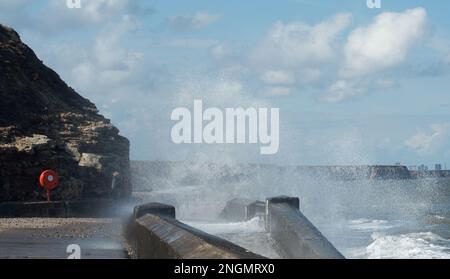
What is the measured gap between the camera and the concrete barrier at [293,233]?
9.98m

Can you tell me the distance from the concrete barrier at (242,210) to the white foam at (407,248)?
10.5ft

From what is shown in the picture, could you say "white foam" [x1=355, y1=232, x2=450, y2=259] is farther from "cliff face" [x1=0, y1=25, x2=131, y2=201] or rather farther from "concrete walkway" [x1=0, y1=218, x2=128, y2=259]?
"cliff face" [x1=0, y1=25, x2=131, y2=201]

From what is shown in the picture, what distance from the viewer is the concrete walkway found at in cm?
998

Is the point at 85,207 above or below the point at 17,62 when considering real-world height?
below

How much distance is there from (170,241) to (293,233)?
12.7 ft

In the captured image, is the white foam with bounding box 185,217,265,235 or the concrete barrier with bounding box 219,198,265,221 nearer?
the white foam with bounding box 185,217,265,235

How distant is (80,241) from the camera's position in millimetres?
11805

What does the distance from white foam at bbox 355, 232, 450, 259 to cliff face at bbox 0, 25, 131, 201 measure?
723 cm

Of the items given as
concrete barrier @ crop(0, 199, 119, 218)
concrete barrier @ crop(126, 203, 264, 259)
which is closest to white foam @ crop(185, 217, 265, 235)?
concrete barrier @ crop(126, 203, 264, 259)

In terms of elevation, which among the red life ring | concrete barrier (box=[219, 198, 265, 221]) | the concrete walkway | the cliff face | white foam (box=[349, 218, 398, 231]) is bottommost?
white foam (box=[349, 218, 398, 231])

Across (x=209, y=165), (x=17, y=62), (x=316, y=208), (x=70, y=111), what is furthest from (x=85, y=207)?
Answer: (x=209, y=165)
